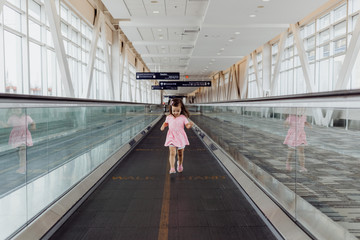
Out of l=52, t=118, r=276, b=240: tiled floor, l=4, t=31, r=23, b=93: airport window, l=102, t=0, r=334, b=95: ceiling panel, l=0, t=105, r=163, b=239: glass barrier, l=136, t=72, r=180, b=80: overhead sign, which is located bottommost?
l=52, t=118, r=276, b=240: tiled floor

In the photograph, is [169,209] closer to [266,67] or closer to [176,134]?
[176,134]

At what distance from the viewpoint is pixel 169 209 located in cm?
453

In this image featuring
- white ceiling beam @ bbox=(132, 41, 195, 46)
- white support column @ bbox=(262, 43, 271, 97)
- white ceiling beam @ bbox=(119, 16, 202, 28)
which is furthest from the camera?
white support column @ bbox=(262, 43, 271, 97)

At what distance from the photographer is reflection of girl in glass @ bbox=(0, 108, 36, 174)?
3.04 metres

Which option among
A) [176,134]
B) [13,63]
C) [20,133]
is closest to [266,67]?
[13,63]

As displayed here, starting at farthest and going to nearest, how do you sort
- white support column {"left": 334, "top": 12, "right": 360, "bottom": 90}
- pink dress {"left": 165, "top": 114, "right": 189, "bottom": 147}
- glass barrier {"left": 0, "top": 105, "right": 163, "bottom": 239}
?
white support column {"left": 334, "top": 12, "right": 360, "bottom": 90}, pink dress {"left": 165, "top": 114, "right": 189, "bottom": 147}, glass barrier {"left": 0, "top": 105, "right": 163, "bottom": 239}

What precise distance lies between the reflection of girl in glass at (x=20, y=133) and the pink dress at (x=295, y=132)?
301 centimetres

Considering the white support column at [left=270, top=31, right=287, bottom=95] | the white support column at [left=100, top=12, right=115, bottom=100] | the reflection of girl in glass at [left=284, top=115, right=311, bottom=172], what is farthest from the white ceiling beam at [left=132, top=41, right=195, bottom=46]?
the reflection of girl in glass at [left=284, top=115, right=311, bottom=172]

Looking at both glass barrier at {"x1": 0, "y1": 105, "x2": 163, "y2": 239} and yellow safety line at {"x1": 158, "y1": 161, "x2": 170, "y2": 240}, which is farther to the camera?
yellow safety line at {"x1": 158, "y1": 161, "x2": 170, "y2": 240}

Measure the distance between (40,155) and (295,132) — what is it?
3.07 metres

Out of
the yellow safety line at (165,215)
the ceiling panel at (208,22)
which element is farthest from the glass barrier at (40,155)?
the ceiling panel at (208,22)

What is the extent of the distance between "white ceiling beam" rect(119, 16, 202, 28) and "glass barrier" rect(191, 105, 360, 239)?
16.9m

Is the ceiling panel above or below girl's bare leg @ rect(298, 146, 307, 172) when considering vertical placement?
above

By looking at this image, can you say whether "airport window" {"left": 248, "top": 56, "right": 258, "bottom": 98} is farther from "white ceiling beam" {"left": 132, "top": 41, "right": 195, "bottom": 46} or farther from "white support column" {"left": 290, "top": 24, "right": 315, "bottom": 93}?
"white support column" {"left": 290, "top": 24, "right": 315, "bottom": 93}
